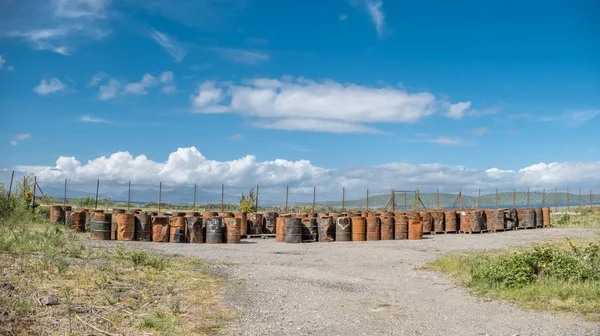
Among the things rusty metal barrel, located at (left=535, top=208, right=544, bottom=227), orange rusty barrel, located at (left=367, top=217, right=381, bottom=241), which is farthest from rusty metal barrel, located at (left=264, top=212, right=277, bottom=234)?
rusty metal barrel, located at (left=535, top=208, right=544, bottom=227)

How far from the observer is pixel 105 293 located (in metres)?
9.01

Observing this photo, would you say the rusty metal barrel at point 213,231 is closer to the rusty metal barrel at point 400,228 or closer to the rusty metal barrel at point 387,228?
the rusty metal barrel at point 387,228

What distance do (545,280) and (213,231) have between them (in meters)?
13.1

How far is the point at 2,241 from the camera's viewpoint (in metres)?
12.8

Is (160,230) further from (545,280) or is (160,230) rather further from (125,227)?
(545,280)

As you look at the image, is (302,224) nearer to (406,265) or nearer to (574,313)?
(406,265)

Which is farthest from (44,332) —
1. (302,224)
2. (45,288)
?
(302,224)

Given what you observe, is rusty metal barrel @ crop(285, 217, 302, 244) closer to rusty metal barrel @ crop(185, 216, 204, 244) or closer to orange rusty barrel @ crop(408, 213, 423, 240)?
rusty metal barrel @ crop(185, 216, 204, 244)

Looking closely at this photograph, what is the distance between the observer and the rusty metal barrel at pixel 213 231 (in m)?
20.2

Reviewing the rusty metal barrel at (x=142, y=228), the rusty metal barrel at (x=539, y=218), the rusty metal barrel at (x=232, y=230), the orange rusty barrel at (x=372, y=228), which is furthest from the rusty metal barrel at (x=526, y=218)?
the rusty metal barrel at (x=142, y=228)

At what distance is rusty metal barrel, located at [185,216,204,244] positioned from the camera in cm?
2020

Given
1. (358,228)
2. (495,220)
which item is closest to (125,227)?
(358,228)

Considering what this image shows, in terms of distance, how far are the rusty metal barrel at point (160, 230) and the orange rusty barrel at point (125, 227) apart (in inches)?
32.6

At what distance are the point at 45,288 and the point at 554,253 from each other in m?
10.3
